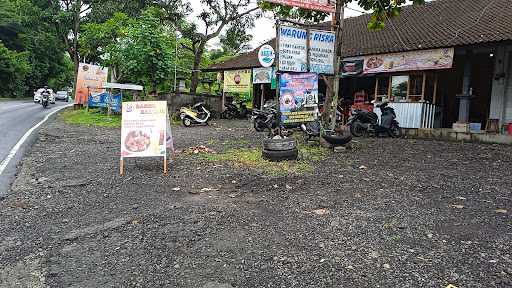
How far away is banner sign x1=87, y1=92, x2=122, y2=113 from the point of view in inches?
880

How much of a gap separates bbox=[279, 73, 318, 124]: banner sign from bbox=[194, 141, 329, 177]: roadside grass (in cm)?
86

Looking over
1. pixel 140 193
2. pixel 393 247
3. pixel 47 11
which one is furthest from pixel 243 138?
pixel 47 11

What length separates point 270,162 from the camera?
28.7 feet

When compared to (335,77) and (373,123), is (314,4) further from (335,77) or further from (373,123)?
(373,123)

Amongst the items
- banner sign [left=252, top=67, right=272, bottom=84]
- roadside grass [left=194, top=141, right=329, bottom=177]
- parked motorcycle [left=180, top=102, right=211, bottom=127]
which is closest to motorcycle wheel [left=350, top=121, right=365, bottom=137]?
roadside grass [left=194, top=141, right=329, bottom=177]

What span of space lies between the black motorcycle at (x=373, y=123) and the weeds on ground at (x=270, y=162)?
378 centimetres

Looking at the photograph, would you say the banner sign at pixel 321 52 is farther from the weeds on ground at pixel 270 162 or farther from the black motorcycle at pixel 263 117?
the black motorcycle at pixel 263 117

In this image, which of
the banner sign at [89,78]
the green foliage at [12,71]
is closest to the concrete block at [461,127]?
the banner sign at [89,78]

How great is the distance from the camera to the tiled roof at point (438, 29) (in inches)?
508

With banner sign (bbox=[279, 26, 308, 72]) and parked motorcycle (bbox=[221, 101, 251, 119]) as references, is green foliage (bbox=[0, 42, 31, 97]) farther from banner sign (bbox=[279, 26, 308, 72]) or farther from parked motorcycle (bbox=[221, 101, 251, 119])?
banner sign (bbox=[279, 26, 308, 72])

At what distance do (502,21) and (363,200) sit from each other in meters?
10.6

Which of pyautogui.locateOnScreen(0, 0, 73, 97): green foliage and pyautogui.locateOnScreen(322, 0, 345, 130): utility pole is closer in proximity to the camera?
pyautogui.locateOnScreen(322, 0, 345, 130): utility pole

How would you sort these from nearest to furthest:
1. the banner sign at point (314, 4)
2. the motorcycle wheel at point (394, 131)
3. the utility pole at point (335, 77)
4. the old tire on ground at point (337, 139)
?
the banner sign at point (314, 4) < the old tire on ground at point (337, 139) < the utility pole at point (335, 77) < the motorcycle wheel at point (394, 131)

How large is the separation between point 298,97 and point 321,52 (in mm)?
1302
